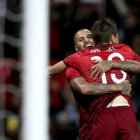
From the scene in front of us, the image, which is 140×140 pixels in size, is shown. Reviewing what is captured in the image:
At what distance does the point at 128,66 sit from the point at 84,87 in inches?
15.9

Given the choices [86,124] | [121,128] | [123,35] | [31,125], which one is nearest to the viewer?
[31,125]

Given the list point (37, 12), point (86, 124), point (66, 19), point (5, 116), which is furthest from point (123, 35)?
point (37, 12)

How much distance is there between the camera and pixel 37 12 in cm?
297

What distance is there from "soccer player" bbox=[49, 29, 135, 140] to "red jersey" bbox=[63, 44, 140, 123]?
53 mm

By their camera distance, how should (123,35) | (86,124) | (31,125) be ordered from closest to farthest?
(31,125) → (86,124) → (123,35)

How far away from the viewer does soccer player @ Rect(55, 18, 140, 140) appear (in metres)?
3.48

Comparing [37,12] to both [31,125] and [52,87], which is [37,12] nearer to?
[31,125]

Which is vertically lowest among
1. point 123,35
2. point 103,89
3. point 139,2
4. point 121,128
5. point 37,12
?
point 121,128

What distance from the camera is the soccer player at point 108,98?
3482 millimetres

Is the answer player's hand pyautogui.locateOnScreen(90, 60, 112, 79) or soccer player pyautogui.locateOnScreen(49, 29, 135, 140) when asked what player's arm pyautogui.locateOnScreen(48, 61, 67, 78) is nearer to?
soccer player pyautogui.locateOnScreen(49, 29, 135, 140)

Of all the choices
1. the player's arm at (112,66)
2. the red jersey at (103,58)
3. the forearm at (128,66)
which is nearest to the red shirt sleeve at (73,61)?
the red jersey at (103,58)

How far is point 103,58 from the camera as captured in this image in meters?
3.66

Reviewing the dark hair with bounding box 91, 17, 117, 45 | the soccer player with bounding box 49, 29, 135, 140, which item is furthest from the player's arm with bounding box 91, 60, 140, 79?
the dark hair with bounding box 91, 17, 117, 45

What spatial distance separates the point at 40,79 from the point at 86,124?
0.97m
